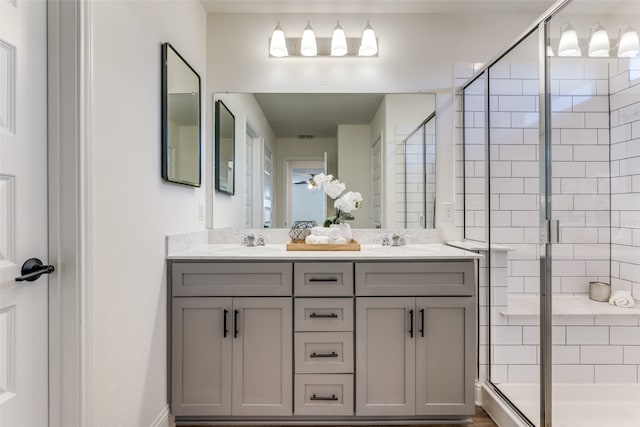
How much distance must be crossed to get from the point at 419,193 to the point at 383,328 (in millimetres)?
979

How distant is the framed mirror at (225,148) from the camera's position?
225cm

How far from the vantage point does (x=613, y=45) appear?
186 centimetres

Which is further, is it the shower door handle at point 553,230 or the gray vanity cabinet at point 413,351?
the gray vanity cabinet at point 413,351

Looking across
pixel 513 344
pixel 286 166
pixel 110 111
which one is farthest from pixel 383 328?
pixel 110 111

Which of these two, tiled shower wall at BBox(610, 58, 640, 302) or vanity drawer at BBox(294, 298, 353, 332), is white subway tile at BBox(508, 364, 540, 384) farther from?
vanity drawer at BBox(294, 298, 353, 332)

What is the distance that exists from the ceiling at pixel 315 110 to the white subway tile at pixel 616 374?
1974mm

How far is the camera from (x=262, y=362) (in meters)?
1.68

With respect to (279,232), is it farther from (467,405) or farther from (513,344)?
(513,344)

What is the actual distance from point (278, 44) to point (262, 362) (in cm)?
188

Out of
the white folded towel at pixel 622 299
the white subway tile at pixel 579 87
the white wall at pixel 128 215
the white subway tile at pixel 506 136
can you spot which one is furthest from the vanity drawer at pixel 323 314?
the white subway tile at pixel 579 87

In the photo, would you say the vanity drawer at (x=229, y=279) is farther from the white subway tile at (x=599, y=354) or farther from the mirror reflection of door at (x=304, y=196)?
the white subway tile at (x=599, y=354)

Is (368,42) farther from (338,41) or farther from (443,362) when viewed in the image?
(443,362)

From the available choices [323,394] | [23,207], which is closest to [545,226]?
[323,394]

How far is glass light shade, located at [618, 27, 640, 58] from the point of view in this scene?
1744 mm
